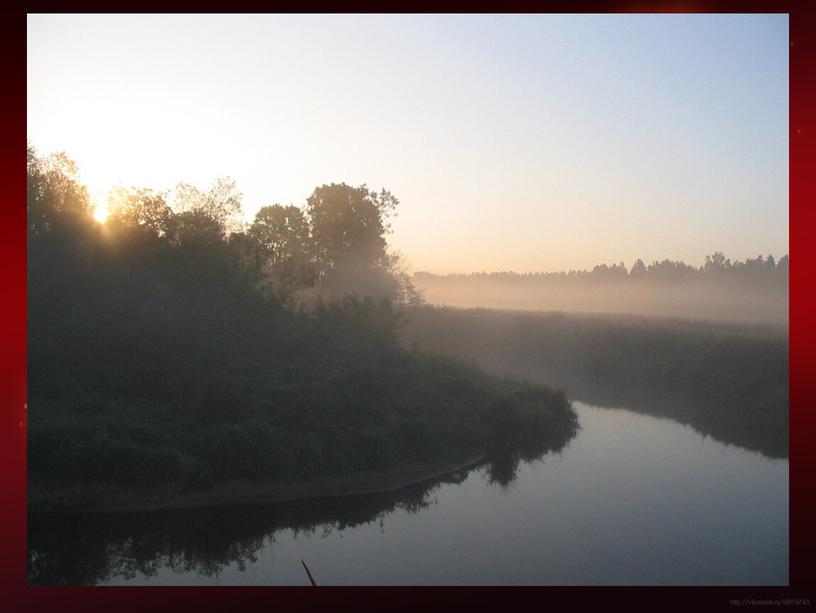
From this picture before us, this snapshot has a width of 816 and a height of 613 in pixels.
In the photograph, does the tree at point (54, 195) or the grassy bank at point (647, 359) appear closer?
the tree at point (54, 195)

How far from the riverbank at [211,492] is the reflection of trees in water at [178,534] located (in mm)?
121

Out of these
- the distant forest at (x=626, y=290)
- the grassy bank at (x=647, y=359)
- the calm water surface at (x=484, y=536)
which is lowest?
the calm water surface at (x=484, y=536)

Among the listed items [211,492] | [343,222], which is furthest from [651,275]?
[211,492]

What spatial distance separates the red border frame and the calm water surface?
1600 mm

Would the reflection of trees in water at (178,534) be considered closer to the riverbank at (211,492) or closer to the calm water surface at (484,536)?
the calm water surface at (484,536)

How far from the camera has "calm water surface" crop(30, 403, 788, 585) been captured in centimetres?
480

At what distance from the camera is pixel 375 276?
13742 millimetres
